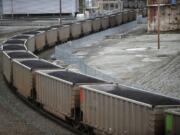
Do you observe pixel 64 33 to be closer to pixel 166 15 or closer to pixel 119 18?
pixel 166 15

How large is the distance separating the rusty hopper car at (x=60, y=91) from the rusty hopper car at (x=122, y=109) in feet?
3.08

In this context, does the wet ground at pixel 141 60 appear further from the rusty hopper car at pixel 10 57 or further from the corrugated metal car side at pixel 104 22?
the corrugated metal car side at pixel 104 22

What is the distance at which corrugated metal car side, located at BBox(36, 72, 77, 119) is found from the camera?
79.3ft

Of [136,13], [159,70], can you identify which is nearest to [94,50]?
[159,70]

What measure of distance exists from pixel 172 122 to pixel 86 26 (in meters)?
60.0

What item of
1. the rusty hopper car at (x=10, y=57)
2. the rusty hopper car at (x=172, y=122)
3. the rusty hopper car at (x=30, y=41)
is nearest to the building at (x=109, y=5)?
the rusty hopper car at (x=30, y=41)

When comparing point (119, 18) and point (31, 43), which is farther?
point (119, 18)

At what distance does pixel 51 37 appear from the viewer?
63062 mm

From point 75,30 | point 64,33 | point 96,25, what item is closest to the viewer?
point 64,33

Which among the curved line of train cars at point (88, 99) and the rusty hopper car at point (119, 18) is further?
the rusty hopper car at point (119, 18)

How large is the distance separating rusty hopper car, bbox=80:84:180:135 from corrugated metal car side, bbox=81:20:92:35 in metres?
53.2

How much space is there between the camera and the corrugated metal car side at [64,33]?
66.4 m

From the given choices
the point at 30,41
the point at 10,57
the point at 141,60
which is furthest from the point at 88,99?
the point at 30,41

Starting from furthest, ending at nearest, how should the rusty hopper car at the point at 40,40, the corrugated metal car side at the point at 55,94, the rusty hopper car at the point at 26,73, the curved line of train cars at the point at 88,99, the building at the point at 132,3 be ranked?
1. the building at the point at 132,3
2. the rusty hopper car at the point at 40,40
3. the rusty hopper car at the point at 26,73
4. the corrugated metal car side at the point at 55,94
5. the curved line of train cars at the point at 88,99
